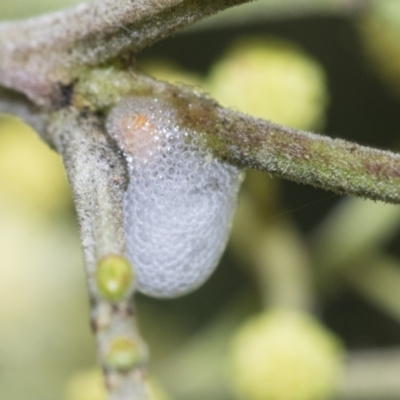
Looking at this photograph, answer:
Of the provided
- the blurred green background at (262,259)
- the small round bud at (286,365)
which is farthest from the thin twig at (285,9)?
the small round bud at (286,365)

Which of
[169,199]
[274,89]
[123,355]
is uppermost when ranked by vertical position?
[274,89]

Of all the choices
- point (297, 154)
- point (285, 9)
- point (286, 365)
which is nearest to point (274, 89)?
point (285, 9)

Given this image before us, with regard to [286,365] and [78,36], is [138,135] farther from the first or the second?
[286,365]

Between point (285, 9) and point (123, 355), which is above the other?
point (285, 9)

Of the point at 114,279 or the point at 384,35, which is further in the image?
the point at 384,35

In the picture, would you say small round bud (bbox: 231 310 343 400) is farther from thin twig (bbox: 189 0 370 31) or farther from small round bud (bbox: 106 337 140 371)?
small round bud (bbox: 106 337 140 371)

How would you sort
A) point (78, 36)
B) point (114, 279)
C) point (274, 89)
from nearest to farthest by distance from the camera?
point (114, 279)
point (78, 36)
point (274, 89)

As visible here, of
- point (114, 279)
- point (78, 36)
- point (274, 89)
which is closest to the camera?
point (114, 279)

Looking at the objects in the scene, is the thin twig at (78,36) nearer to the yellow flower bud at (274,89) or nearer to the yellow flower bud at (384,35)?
the yellow flower bud at (274,89)
